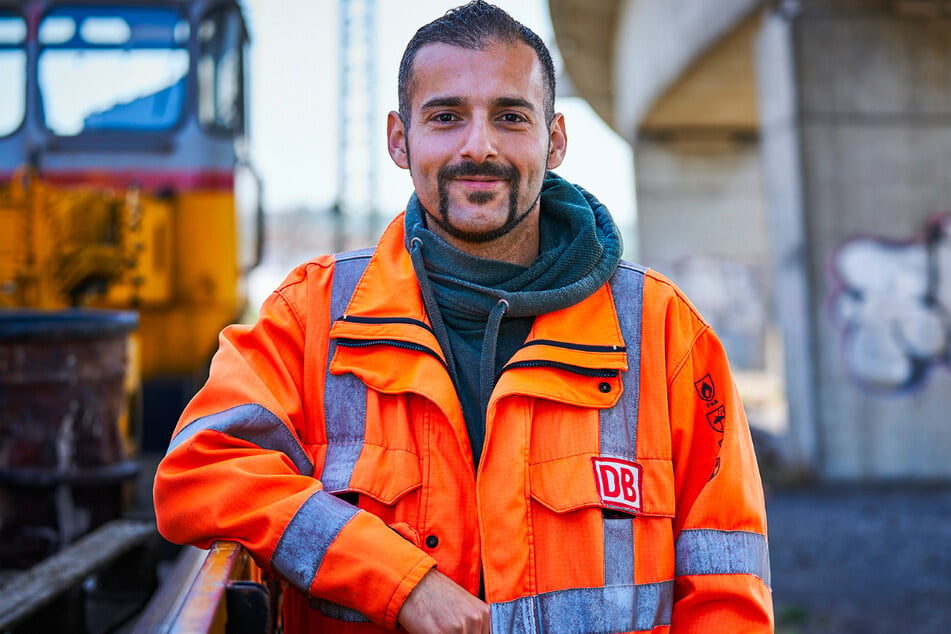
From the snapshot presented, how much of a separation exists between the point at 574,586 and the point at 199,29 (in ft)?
18.3

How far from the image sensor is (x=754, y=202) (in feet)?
56.7

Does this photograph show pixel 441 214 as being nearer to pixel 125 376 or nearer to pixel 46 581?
pixel 46 581

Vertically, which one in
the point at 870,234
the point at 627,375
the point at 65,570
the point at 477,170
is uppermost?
the point at 870,234

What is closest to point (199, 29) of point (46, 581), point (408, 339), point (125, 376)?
point (125, 376)

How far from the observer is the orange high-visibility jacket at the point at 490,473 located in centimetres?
170

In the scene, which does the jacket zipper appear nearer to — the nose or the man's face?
the man's face

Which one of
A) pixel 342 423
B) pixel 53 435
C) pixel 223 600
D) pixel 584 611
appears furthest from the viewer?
pixel 53 435

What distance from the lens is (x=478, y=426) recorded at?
192 centimetres

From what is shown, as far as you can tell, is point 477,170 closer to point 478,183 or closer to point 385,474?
point 478,183

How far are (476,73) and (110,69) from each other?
199 inches

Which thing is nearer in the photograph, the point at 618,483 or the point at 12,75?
the point at 618,483

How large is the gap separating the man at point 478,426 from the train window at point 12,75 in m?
5.31

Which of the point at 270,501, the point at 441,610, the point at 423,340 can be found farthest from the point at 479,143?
the point at 441,610

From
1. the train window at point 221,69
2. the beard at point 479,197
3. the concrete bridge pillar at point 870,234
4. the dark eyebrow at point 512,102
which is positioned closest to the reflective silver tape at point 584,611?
the beard at point 479,197
